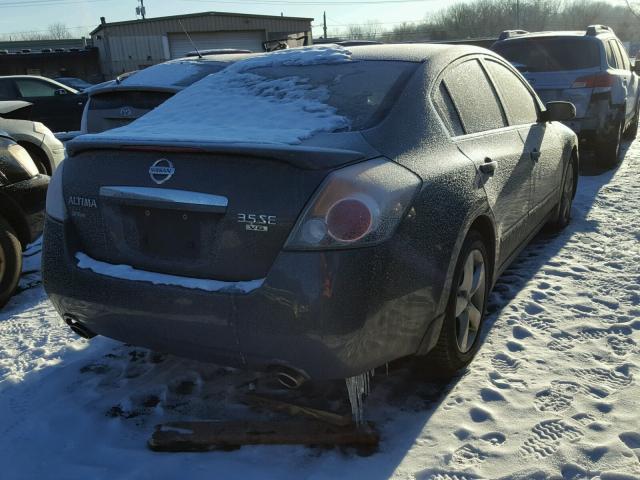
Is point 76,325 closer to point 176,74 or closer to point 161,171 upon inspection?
point 161,171

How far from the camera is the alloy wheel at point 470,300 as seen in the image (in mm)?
2898

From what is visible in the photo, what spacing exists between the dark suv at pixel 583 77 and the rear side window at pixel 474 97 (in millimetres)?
4582

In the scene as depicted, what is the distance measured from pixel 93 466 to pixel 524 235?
2.91 m

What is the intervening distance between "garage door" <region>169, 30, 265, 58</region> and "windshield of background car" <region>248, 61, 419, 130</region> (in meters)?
34.5

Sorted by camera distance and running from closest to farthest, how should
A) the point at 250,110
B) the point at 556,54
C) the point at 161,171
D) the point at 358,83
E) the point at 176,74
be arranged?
the point at 161,171, the point at 250,110, the point at 358,83, the point at 176,74, the point at 556,54

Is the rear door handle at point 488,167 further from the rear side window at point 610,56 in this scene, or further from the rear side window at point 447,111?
the rear side window at point 610,56

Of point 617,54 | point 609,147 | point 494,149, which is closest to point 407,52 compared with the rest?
point 494,149

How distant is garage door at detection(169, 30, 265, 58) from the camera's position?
35938mm

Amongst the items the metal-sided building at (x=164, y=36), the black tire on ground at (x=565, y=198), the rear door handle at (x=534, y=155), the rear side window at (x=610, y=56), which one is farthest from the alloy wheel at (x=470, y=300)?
the metal-sided building at (x=164, y=36)

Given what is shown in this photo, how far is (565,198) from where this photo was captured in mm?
5281

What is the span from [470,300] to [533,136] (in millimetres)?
1626

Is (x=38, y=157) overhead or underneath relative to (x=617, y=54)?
underneath

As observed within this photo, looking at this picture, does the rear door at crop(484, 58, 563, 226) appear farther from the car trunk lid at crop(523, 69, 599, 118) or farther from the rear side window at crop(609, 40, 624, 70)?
the rear side window at crop(609, 40, 624, 70)

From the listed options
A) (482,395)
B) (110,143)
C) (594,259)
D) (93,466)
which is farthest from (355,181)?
(594,259)
